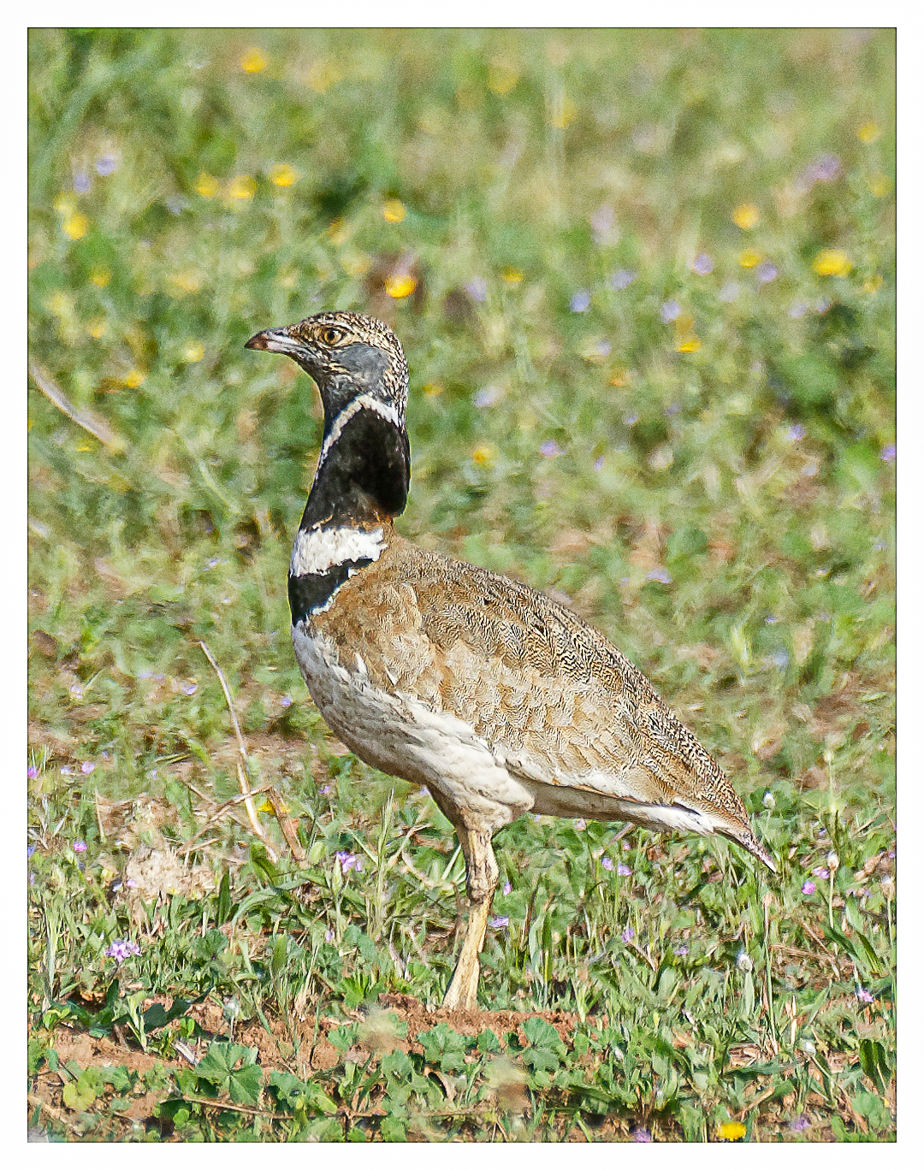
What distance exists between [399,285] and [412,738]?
2.93 metres

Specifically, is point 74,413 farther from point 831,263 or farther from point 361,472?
point 831,263

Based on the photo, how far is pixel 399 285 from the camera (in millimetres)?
6766

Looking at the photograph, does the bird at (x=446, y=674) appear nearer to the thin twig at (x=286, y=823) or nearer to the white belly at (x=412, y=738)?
the white belly at (x=412, y=738)

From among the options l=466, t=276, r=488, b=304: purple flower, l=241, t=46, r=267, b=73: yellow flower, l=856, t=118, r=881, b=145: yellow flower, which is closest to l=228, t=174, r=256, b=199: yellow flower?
l=241, t=46, r=267, b=73: yellow flower

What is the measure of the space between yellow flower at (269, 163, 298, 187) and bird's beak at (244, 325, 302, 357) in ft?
7.33

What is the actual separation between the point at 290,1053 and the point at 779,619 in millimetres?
2550

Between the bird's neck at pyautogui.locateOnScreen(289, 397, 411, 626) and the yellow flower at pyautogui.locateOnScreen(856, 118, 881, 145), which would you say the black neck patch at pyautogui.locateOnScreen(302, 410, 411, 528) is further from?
the yellow flower at pyautogui.locateOnScreen(856, 118, 881, 145)

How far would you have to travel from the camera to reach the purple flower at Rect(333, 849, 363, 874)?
5.02 meters

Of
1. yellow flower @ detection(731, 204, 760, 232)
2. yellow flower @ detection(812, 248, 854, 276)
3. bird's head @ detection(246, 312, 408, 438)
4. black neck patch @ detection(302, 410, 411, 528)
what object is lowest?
→ black neck patch @ detection(302, 410, 411, 528)

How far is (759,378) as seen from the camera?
6.58 meters

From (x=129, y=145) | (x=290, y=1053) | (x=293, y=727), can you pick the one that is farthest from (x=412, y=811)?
(x=129, y=145)

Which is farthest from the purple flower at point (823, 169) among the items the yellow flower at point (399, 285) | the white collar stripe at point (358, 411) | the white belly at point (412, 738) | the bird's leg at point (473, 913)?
the bird's leg at point (473, 913)

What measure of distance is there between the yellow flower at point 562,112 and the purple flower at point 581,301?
681 millimetres

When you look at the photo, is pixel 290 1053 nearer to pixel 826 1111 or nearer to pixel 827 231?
pixel 826 1111
